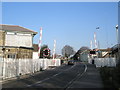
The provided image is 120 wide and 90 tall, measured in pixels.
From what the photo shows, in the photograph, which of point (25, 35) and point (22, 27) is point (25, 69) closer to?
point (25, 35)

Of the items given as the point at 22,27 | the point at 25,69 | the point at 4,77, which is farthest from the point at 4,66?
the point at 22,27

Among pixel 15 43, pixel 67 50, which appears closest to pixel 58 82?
pixel 15 43

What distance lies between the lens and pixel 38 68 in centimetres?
2542

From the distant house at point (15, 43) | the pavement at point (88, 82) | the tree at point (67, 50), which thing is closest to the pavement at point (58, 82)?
the pavement at point (88, 82)

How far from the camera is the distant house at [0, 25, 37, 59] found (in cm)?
2617

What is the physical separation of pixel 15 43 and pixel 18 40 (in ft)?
2.67

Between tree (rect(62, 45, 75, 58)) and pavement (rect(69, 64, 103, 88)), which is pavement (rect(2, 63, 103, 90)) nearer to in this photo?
pavement (rect(69, 64, 103, 88))

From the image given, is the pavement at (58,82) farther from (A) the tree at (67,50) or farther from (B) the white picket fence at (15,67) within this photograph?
(A) the tree at (67,50)

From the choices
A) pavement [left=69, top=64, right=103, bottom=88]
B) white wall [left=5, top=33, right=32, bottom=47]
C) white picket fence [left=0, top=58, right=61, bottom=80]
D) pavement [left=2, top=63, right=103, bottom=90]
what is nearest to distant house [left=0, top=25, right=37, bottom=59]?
white wall [left=5, top=33, right=32, bottom=47]

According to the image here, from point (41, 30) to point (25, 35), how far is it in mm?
3626

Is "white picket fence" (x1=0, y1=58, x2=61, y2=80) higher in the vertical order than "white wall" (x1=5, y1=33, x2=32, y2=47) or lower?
lower

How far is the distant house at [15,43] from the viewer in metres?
26.2

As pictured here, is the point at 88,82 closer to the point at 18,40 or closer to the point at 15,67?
the point at 15,67

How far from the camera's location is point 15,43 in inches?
1117
